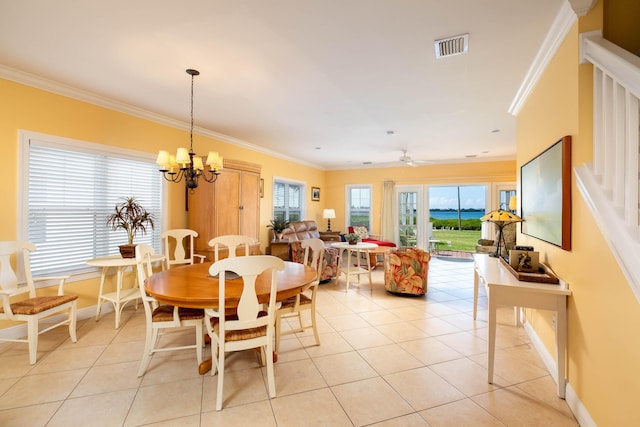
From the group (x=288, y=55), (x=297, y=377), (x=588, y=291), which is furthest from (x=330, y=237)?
(x=588, y=291)

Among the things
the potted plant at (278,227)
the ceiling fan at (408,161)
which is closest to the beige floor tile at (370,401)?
the potted plant at (278,227)

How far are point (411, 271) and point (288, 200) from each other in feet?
12.9

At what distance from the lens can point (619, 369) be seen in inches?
54.8

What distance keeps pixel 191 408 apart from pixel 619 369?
2.42 metres

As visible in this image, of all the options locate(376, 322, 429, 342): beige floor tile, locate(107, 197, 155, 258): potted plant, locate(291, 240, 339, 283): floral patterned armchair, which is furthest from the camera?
locate(291, 240, 339, 283): floral patterned armchair

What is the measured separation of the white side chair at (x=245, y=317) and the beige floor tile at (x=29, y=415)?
40.6 inches

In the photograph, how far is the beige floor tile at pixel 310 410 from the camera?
1.74 m

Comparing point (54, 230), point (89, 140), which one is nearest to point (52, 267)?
point (54, 230)

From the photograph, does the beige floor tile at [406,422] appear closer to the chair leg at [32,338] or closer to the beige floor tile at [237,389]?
the beige floor tile at [237,389]

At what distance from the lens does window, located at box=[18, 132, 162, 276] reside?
2963mm

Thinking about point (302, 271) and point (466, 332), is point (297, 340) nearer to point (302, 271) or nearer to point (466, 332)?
point (302, 271)

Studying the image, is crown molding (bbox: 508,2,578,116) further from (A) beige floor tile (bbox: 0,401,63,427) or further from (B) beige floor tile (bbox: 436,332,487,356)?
(A) beige floor tile (bbox: 0,401,63,427)

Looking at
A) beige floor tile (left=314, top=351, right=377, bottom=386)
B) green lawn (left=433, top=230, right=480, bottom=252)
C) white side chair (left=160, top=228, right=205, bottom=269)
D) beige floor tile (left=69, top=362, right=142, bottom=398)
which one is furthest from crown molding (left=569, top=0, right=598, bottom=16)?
green lawn (left=433, top=230, right=480, bottom=252)

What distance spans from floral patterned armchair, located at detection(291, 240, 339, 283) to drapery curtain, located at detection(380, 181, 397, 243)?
3.06 m
